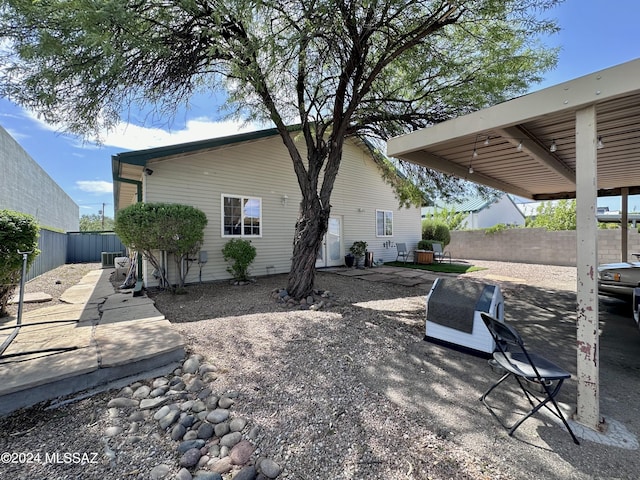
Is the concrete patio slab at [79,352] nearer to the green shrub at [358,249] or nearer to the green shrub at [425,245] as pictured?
the green shrub at [358,249]

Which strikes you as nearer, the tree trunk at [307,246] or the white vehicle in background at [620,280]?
the white vehicle in background at [620,280]

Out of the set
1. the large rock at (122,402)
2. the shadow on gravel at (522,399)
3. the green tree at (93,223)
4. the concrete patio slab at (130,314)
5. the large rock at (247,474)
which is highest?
the green tree at (93,223)

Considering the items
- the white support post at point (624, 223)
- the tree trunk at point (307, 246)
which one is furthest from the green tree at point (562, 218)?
the tree trunk at point (307, 246)

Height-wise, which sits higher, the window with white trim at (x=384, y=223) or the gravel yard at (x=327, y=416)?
the window with white trim at (x=384, y=223)

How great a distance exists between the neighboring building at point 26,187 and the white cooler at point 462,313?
12.0 meters

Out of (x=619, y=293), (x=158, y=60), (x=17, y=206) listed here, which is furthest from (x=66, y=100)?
(x=619, y=293)

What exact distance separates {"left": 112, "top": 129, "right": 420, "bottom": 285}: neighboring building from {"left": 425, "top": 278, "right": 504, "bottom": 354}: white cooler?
6206 millimetres

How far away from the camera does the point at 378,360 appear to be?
10.9 feet

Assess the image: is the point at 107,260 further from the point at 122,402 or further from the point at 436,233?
the point at 436,233

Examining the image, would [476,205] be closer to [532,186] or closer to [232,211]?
[532,186]

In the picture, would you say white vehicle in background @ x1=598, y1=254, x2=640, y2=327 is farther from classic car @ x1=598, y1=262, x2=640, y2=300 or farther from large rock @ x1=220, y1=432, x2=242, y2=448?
large rock @ x1=220, y1=432, x2=242, y2=448

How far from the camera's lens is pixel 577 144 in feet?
7.77

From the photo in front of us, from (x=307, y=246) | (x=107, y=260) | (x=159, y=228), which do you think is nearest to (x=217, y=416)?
(x=307, y=246)

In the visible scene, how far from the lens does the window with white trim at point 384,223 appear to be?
1290 cm
